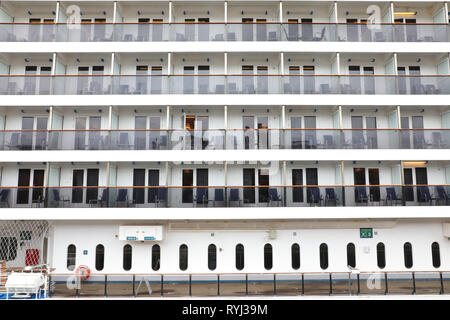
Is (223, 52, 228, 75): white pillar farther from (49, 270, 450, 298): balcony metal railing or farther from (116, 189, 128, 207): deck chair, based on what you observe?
(49, 270, 450, 298): balcony metal railing

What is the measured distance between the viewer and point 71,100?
17.3 meters

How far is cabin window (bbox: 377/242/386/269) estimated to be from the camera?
56.1 feet

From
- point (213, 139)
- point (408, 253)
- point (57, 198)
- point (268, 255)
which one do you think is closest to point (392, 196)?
point (408, 253)

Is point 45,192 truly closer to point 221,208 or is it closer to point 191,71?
point 221,208

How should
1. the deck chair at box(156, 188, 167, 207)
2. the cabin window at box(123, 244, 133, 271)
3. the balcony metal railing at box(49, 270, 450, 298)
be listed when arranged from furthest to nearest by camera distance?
the cabin window at box(123, 244, 133, 271), the deck chair at box(156, 188, 167, 207), the balcony metal railing at box(49, 270, 450, 298)

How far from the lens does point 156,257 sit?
1708 cm

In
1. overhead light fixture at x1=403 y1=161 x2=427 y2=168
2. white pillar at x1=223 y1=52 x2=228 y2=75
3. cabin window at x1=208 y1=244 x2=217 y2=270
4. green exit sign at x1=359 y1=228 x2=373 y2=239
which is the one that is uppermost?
white pillar at x1=223 y1=52 x2=228 y2=75

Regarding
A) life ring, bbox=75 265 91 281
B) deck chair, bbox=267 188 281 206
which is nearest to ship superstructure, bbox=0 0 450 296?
deck chair, bbox=267 188 281 206

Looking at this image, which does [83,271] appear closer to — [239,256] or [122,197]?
[122,197]

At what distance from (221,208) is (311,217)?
13.8ft

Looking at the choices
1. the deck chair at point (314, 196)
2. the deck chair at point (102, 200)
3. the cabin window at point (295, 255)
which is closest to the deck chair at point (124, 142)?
the deck chair at point (102, 200)

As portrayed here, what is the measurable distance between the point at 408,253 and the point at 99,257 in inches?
604

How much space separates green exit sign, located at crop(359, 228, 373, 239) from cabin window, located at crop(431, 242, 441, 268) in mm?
3209

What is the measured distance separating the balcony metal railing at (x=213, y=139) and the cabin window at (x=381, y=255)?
4.93m
